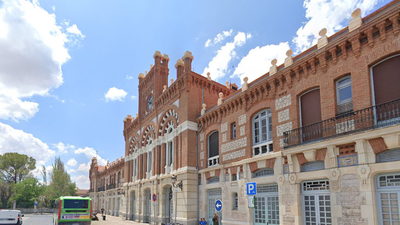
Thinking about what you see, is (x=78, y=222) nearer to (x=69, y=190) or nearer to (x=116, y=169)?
(x=116, y=169)

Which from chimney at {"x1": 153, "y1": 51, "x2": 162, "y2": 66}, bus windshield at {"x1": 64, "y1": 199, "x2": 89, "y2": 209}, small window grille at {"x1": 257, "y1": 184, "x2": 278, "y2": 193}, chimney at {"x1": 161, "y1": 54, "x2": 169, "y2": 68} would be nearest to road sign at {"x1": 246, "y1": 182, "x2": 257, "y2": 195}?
small window grille at {"x1": 257, "y1": 184, "x2": 278, "y2": 193}

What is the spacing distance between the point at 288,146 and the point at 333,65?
3.88 metres

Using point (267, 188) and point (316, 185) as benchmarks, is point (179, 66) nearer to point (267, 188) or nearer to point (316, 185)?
point (267, 188)

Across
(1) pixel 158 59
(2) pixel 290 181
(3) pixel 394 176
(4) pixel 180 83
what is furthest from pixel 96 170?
(3) pixel 394 176

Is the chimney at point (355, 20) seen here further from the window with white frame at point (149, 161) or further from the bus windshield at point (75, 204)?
the window with white frame at point (149, 161)

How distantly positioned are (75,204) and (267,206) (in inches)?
450

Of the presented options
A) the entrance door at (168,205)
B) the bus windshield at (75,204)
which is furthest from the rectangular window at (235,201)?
the bus windshield at (75,204)

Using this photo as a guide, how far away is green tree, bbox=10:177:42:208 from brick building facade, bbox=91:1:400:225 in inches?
1910

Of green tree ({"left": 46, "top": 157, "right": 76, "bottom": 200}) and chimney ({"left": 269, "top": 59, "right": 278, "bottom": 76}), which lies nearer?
chimney ({"left": 269, "top": 59, "right": 278, "bottom": 76})

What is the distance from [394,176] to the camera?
381 inches

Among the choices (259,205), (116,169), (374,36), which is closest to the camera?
(374,36)

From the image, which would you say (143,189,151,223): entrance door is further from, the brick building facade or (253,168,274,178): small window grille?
(253,168,274,178): small window grille

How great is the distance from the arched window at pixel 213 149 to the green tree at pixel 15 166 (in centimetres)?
5940

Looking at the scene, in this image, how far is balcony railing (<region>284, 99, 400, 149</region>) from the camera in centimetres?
989
